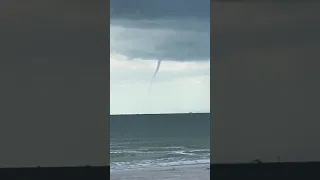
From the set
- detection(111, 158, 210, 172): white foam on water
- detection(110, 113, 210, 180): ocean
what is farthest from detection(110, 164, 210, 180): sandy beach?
detection(111, 158, 210, 172): white foam on water

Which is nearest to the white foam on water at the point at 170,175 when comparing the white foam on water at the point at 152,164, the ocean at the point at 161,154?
the ocean at the point at 161,154

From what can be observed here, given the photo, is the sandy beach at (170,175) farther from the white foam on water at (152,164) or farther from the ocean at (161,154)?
the white foam on water at (152,164)

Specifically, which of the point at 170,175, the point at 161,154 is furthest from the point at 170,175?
the point at 161,154

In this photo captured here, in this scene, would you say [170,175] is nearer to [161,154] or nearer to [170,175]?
[170,175]

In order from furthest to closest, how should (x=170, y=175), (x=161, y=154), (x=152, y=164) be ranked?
1. (x=161, y=154)
2. (x=152, y=164)
3. (x=170, y=175)

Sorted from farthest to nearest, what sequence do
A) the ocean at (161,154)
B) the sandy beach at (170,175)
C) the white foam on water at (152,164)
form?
1. the white foam on water at (152,164)
2. the ocean at (161,154)
3. the sandy beach at (170,175)

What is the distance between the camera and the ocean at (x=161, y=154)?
12.6m

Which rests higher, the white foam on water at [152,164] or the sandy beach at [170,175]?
the sandy beach at [170,175]

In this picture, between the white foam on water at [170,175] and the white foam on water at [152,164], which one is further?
the white foam on water at [152,164]

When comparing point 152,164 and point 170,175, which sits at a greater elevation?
point 170,175

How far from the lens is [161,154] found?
63.0 ft

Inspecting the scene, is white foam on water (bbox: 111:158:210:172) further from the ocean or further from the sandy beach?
the sandy beach
